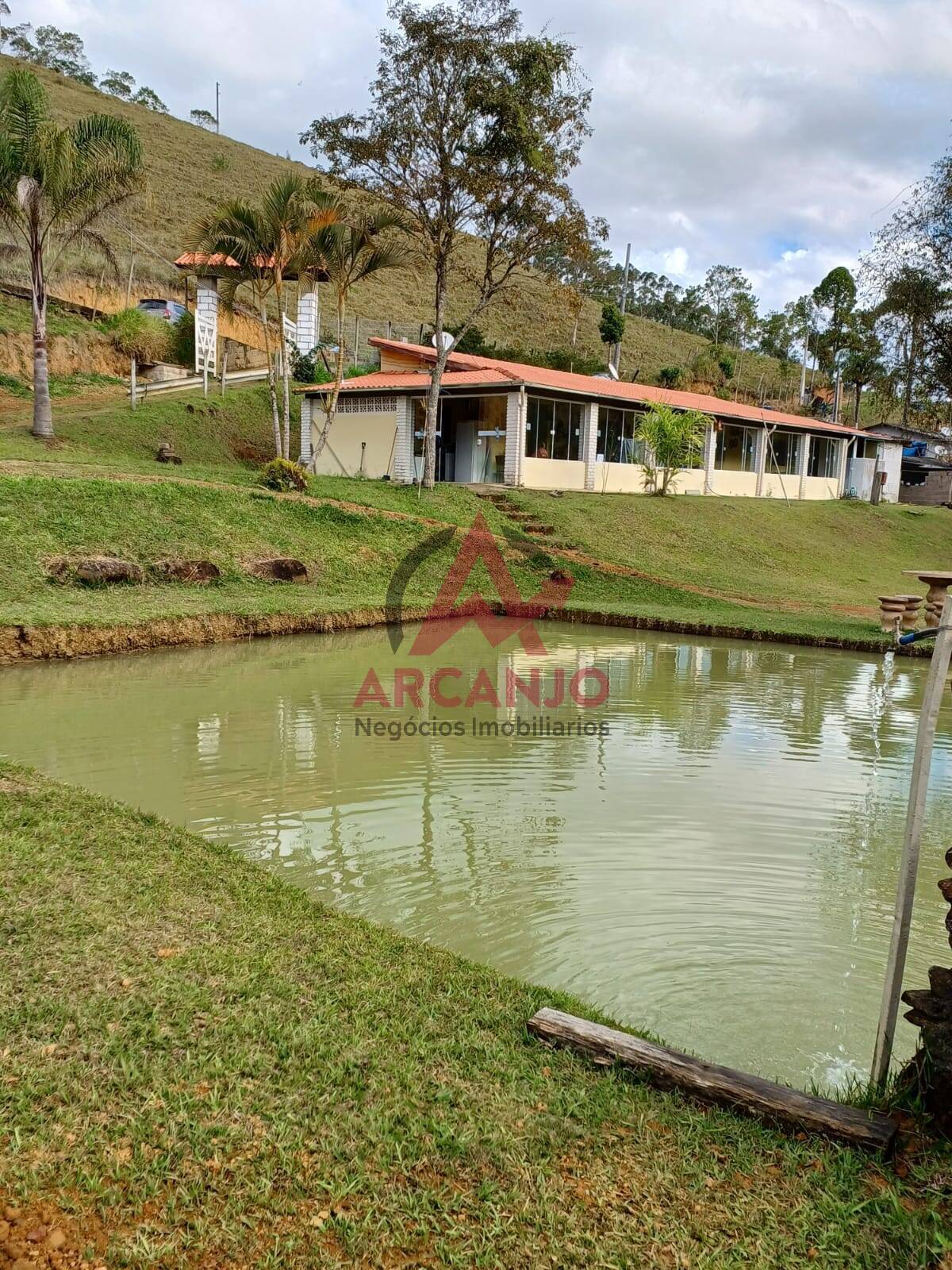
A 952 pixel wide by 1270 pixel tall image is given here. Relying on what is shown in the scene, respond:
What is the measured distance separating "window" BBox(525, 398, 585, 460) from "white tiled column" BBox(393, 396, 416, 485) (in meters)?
3.29

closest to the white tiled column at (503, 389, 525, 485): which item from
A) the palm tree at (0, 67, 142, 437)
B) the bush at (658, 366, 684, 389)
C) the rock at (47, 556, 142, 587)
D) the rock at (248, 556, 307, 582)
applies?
the rock at (248, 556, 307, 582)

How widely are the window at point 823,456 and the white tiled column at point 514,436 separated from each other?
15473 millimetres

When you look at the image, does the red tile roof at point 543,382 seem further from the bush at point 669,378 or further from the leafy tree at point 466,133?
the bush at point 669,378

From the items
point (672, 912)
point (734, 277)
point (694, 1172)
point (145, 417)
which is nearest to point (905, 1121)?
point (694, 1172)

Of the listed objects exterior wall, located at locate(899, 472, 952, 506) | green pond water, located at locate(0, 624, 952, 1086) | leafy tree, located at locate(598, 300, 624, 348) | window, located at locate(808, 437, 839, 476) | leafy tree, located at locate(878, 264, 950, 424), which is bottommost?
green pond water, located at locate(0, 624, 952, 1086)

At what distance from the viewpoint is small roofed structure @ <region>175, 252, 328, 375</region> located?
66.2 ft

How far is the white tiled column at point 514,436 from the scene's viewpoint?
24422mm

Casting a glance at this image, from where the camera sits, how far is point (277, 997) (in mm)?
3283

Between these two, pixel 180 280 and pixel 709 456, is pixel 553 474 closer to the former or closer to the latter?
pixel 709 456

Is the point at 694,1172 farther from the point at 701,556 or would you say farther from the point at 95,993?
the point at 701,556

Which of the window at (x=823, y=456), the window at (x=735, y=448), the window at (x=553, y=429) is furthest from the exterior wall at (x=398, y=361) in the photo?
the window at (x=823, y=456)

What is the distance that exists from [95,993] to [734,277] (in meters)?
81.1

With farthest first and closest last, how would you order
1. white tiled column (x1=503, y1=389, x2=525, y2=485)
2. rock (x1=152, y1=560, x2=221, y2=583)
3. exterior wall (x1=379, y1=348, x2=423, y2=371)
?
exterior wall (x1=379, y1=348, x2=423, y2=371)
white tiled column (x1=503, y1=389, x2=525, y2=485)
rock (x1=152, y1=560, x2=221, y2=583)

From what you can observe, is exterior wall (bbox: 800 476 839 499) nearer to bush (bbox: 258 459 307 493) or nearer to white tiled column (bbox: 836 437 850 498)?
white tiled column (bbox: 836 437 850 498)
